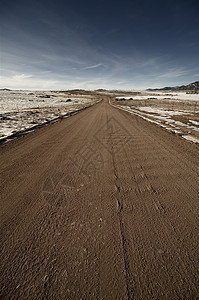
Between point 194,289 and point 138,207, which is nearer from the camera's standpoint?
point 194,289

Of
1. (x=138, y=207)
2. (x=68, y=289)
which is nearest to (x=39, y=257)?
(x=68, y=289)

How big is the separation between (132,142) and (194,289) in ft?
13.1

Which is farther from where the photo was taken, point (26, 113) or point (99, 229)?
point (26, 113)

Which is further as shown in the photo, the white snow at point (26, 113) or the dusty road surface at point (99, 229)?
the white snow at point (26, 113)

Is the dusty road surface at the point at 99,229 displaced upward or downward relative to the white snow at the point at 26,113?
downward

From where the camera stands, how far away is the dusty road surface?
3.88ft

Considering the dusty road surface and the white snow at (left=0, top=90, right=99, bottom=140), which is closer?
the dusty road surface

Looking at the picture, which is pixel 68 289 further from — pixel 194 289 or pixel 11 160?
pixel 11 160

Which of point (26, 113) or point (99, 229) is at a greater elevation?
point (26, 113)

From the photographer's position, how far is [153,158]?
3566mm

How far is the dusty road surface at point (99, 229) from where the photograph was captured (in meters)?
1.18

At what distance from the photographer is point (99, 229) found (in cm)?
167

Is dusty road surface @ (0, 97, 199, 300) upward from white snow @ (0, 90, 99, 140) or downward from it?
downward

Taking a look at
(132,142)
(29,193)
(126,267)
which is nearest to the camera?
(126,267)
